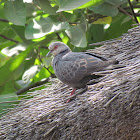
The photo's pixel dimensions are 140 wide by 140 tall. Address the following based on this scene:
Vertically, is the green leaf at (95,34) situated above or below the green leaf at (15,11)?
below

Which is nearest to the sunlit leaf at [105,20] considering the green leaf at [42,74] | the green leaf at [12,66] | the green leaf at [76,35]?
the green leaf at [76,35]

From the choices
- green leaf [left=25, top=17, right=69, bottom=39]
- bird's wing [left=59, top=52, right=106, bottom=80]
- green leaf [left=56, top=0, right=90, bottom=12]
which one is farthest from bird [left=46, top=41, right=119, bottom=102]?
green leaf [left=25, top=17, right=69, bottom=39]

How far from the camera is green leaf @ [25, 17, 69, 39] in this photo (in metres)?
1.51

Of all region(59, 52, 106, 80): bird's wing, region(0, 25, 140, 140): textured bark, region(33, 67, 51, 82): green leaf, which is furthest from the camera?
region(33, 67, 51, 82): green leaf

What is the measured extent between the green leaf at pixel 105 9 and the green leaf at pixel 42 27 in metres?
0.21

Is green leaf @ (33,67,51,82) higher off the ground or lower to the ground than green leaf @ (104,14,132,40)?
lower

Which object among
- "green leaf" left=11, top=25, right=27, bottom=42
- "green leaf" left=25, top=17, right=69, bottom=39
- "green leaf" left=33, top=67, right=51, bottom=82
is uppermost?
"green leaf" left=25, top=17, right=69, bottom=39

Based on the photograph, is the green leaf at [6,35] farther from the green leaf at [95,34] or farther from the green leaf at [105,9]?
the green leaf at [105,9]

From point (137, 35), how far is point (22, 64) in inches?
31.5

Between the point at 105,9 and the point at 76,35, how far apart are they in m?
0.25

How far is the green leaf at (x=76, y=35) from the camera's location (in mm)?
1516

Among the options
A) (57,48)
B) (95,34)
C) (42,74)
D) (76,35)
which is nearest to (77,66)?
(57,48)

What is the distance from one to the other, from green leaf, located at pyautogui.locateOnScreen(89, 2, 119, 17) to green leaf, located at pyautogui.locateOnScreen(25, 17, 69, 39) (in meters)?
0.21

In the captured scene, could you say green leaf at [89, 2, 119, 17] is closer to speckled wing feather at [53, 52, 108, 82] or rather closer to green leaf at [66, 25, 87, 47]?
green leaf at [66, 25, 87, 47]
